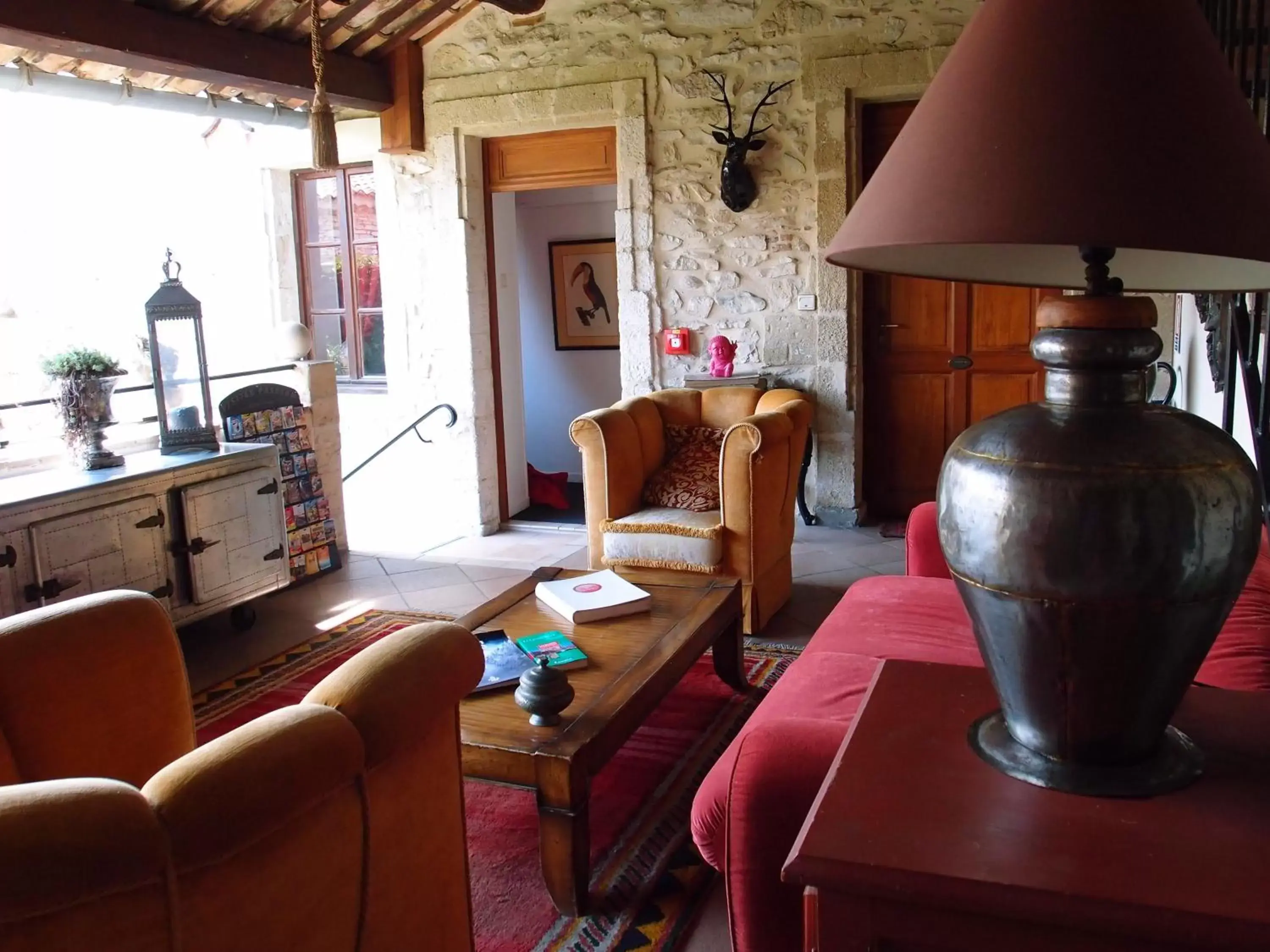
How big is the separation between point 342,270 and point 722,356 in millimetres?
2843

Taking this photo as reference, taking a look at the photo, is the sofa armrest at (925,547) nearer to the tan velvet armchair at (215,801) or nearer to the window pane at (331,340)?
the tan velvet armchair at (215,801)

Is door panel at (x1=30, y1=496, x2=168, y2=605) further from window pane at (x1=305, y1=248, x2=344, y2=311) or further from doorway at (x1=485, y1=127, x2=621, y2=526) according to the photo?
window pane at (x1=305, y1=248, x2=344, y2=311)

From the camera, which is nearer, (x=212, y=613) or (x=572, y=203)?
(x=212, y=613)

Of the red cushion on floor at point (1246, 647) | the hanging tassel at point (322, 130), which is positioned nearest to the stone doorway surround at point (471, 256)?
the hanging tassel at point (322, 130)

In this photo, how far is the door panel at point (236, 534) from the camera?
3.81 m

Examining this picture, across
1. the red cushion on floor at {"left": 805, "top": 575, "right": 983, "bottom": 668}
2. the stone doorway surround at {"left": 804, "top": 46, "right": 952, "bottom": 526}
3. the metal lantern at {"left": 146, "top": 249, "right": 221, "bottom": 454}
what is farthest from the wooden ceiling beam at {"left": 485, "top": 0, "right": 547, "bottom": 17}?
the red cushion on floor at {"left": 805, "top": 575, "right": 983, "bottom": 668}

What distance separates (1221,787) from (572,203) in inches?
253

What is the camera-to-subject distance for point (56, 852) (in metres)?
0.94

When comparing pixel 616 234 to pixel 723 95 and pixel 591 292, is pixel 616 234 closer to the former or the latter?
pixel 723 95

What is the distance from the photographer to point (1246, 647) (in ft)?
6.10

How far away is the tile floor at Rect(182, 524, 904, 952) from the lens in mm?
3918

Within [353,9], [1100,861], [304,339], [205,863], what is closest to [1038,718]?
[1100,861]

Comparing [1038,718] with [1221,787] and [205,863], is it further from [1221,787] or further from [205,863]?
[205,863]

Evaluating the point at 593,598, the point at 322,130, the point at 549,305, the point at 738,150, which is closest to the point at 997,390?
the point at 738,150
